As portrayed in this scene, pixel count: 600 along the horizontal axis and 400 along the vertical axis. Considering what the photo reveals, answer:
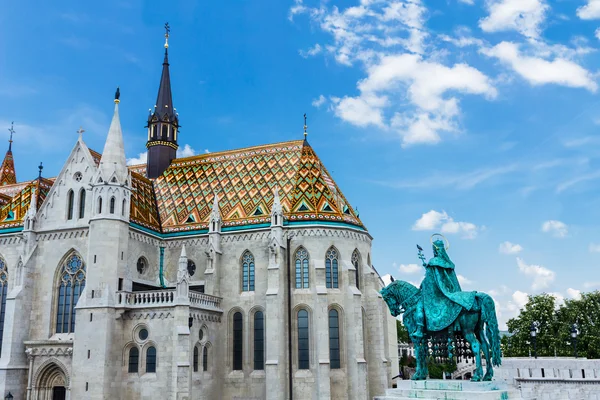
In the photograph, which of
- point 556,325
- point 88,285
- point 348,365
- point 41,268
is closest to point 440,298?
point 348,365

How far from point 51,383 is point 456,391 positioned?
25.7m

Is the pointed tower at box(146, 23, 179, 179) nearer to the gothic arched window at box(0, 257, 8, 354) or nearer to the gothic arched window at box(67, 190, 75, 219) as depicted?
the gothic arched window at box(67, 190, 75, 219)

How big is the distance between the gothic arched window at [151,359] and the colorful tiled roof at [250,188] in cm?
934

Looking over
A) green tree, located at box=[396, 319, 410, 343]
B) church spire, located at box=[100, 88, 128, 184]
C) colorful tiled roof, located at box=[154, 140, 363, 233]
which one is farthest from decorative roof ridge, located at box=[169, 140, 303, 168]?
green tree, located at box=[396, 319, 410, 343]

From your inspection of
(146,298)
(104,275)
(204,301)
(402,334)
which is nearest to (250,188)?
(204,301)

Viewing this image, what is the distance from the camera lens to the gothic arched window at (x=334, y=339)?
34.5 metres

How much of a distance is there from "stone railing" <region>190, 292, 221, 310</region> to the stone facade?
105 mm

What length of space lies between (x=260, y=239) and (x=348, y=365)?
373 inches

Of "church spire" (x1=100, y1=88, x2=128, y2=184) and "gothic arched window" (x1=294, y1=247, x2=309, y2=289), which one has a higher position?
"church spire" (x1=100, y1=88, x2=128, y2=184)

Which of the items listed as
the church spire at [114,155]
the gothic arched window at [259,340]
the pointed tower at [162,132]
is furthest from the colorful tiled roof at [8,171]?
the gothic arched window at [259,340]

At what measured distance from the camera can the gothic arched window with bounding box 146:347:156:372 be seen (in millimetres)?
31219

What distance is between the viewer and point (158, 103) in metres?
47.1

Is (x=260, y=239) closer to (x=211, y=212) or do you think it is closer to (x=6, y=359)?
(x=211, y=212)

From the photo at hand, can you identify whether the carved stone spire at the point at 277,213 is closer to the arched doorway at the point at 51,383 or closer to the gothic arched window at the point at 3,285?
the arched doorway at the point at 51,383
